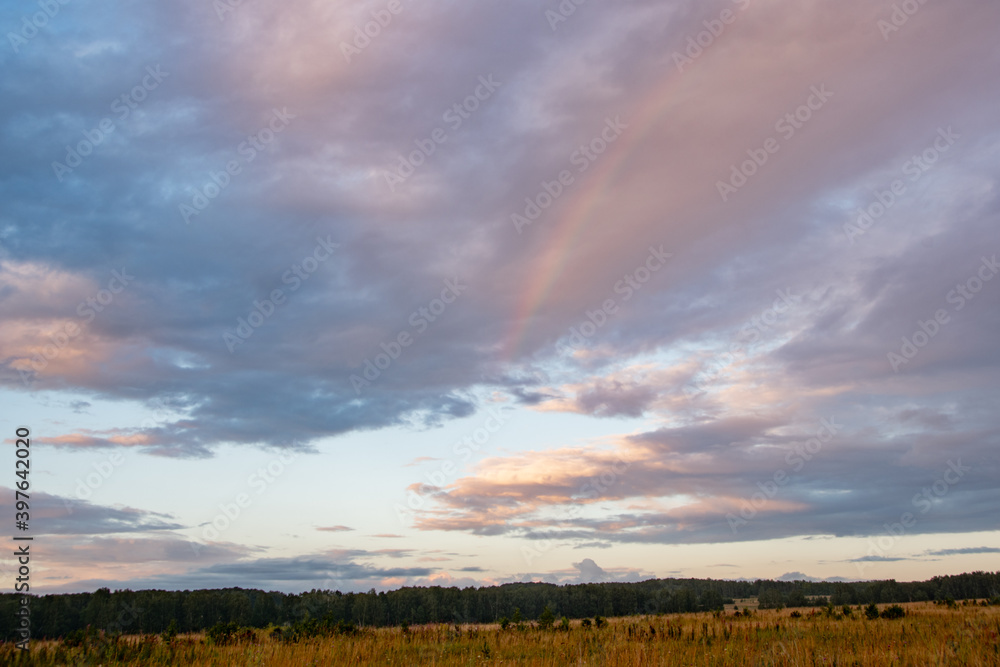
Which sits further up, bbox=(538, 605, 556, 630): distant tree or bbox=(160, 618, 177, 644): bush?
bbox=(160, 618, 177, 644): bush

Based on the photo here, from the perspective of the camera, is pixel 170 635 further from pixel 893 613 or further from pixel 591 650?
pixel 893 613

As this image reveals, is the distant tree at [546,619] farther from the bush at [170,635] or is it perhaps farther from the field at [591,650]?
the bush at [170,635]

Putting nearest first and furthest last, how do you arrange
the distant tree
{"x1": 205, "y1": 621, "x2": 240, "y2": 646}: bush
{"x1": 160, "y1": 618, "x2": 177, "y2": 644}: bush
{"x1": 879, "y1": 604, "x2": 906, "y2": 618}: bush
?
{"x1": 160, "y1": 618, "x2": 177, "y2": 644}: bush, {"x1": 205, "y1": 621, "x2": 240, "y2": 646}: bush, the distant tree, {"x1": 879, "y1": 604, "x2": 906, "y2": 618}: bush

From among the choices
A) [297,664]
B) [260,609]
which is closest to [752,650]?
[297,664]

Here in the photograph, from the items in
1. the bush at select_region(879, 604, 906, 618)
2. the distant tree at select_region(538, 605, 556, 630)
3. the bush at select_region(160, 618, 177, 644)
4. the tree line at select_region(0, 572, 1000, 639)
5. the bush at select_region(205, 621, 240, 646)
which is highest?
the bush at select_region(160, 618, 177, 644)

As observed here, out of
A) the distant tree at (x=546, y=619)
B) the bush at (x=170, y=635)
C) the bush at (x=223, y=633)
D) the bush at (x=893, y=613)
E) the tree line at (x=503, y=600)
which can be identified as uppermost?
the bush at (x=170, y=635)

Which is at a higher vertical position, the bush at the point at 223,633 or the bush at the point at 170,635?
the bush at the point at 170,635

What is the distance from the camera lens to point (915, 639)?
19797mm

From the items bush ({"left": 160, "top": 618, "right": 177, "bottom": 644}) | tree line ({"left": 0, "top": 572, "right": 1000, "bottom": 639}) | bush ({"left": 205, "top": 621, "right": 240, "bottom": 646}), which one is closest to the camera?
bush ({"left": 160, "top": 618, "right": 177, "bottom": 644})

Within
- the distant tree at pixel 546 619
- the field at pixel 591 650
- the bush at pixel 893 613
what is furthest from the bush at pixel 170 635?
the bush at pixel 893 613

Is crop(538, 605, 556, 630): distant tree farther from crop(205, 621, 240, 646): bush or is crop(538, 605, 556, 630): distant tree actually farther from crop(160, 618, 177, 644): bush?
crop(160, 618, 177, 644): bush

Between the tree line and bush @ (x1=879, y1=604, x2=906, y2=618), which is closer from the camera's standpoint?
bush @ (x1=879, y1=604, x2=906, y2=618)

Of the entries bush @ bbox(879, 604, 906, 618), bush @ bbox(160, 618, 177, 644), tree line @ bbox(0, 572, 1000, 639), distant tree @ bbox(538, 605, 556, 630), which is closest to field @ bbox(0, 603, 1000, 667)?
bush @ bbox(160, 618, 177, 644)

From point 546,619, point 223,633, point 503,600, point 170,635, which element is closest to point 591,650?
point 546,619
